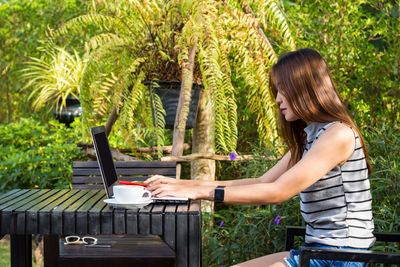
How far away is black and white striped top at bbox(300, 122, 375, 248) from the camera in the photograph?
1733 mm

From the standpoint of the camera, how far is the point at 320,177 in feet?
5.58

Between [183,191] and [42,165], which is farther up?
[183,191]

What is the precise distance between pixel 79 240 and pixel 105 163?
2.88 feet

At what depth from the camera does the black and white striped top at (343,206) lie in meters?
1.73

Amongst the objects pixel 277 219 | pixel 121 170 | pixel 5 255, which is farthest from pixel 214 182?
pixel 5 255

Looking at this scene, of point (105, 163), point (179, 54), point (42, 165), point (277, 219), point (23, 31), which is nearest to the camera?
point (105, 163)

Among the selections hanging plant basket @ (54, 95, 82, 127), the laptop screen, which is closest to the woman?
the laptop screen

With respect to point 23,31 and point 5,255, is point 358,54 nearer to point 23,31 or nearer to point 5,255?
point 5,255

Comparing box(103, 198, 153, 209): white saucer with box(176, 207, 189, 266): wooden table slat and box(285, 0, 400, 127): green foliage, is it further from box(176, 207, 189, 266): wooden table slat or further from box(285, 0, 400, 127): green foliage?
box(285, 0, 400, 127): green foliage

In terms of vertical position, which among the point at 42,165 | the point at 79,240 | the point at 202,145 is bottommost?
the point at 79,240

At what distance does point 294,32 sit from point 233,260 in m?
2.28

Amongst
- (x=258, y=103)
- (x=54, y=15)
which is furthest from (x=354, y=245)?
(x=54, y=15)

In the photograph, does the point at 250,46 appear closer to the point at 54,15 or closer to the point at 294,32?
the point at 294,32

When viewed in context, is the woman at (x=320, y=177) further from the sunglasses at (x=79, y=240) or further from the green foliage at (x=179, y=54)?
the green foliage at (x=179, y=54)
